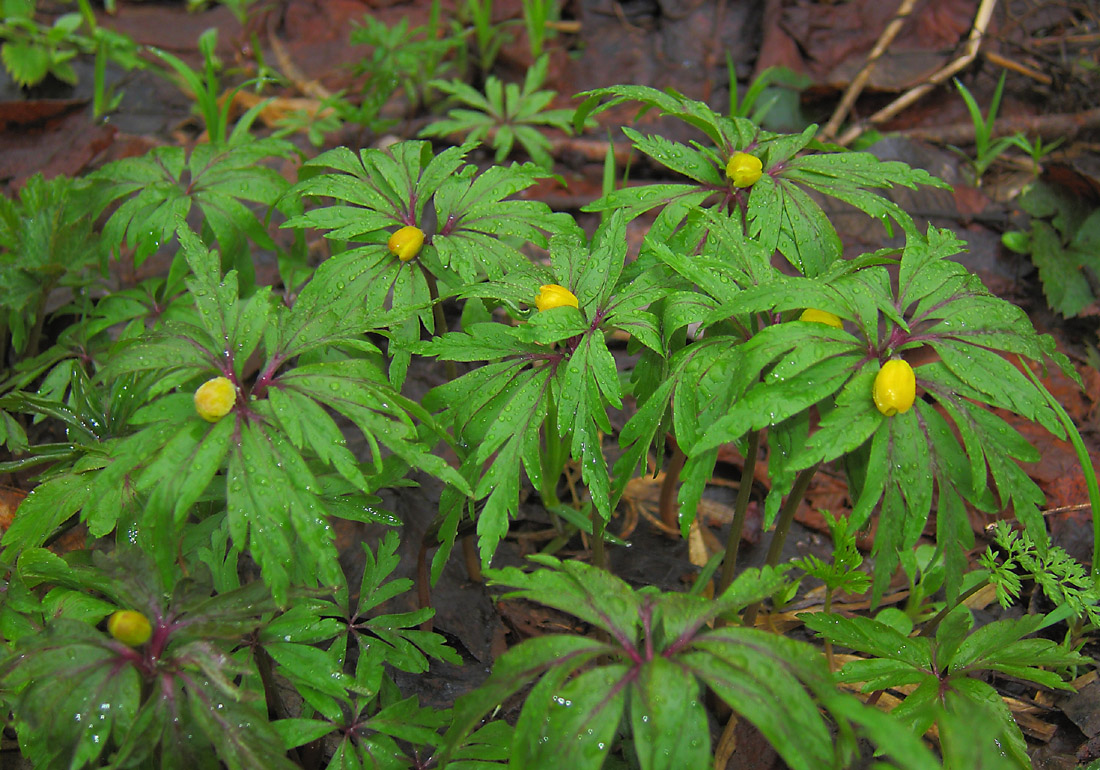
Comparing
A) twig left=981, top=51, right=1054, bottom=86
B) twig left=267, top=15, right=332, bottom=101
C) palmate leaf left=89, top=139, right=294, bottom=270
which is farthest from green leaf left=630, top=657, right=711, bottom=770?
twig left=981, top=51, right=1054, bottom=86

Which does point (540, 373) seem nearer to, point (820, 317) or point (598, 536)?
point (598, 536)

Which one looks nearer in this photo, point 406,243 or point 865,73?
point 406,243

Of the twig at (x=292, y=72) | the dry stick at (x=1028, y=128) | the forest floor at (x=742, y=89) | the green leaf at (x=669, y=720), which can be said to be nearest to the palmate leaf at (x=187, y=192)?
the forest floor at (x=742, y=89)

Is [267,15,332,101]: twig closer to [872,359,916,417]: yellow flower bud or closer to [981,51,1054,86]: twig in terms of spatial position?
[981,51,1054,86]: twig

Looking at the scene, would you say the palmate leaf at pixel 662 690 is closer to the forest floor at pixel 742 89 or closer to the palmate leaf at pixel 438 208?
the palmate leaf at pixel 438 208

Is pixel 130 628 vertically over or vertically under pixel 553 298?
under

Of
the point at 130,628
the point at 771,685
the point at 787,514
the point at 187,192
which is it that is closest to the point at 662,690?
the point at 771,685
